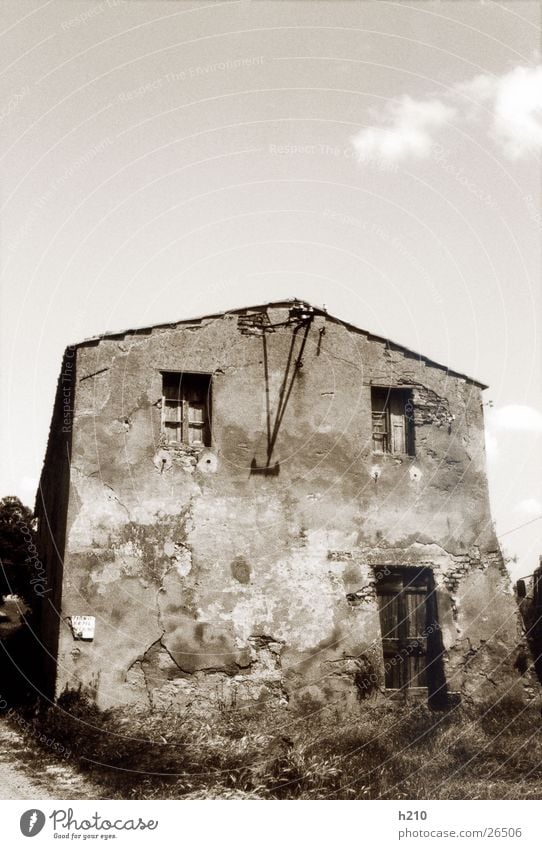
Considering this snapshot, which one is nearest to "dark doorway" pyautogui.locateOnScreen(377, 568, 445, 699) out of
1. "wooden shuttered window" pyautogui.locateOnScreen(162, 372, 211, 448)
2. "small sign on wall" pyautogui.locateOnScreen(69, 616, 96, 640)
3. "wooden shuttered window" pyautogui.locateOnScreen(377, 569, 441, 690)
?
"wooden shuttered window" pyautogui.locateOnScreen(377, 569, 441, 690)

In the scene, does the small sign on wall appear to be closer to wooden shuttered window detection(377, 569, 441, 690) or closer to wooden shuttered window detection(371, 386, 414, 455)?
wooden shuttered window detection(377, 569, 441, 690)

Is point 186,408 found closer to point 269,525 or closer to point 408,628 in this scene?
point 269,525

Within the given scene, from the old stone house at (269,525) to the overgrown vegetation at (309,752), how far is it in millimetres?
335

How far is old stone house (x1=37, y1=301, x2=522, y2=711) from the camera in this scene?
9.88 metres

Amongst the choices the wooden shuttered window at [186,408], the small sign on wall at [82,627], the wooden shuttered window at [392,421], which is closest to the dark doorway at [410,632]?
the wooden shuttered window at [392,421]

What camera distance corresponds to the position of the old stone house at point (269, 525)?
9.88m

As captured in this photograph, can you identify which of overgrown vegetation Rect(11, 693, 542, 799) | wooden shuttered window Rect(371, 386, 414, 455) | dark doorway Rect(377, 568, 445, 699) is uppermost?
wooden shuttered window Rect(371, 386, 414, 455)

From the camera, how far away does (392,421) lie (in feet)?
38.6

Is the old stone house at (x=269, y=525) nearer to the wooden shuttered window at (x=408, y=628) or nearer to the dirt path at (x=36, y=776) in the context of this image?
the wooden shuttered window at (x=408, y=628)

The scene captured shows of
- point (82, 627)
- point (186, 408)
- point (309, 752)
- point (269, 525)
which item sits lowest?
point (309, 752)

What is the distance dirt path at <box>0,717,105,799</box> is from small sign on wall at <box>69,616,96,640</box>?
4.40ft

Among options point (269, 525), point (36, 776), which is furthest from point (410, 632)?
point (36, 776)

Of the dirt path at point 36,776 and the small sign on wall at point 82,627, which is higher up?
the small sign on wall at point 82,627

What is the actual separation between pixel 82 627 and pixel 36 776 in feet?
6.62
